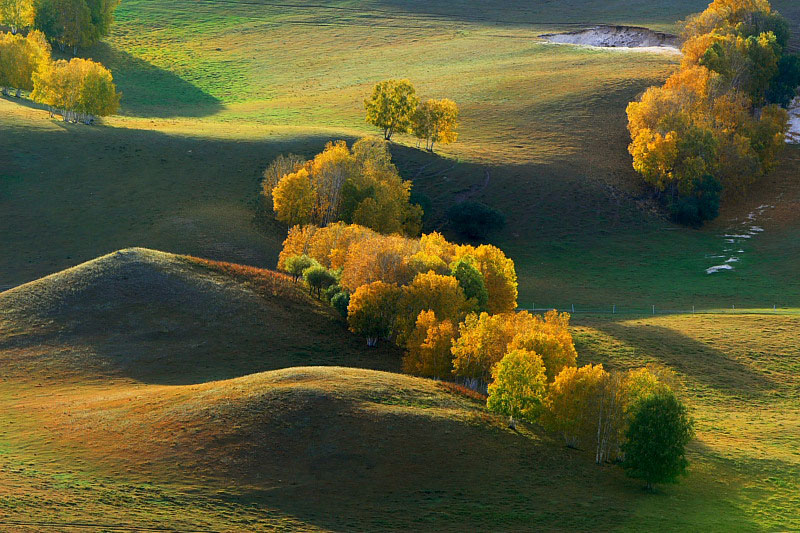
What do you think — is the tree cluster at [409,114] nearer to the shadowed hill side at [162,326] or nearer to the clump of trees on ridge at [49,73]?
the clump of trees on ridge at [49,73]

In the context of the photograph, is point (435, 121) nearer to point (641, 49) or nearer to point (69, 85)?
point (69, 85)

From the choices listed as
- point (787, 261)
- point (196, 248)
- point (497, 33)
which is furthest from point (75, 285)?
point (497, 33)

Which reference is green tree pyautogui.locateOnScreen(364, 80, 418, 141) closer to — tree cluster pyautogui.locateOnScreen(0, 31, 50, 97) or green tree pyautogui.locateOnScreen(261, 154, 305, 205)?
green tree pyautogui.locateOnScreen(261, 154, 305, 205)

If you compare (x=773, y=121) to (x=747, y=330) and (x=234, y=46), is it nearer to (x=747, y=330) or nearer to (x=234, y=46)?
(x=747, y=330)

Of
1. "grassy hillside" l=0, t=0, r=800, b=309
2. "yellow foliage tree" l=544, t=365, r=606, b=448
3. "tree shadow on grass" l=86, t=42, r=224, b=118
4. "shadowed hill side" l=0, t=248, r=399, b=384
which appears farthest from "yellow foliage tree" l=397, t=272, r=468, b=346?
"tree shadow on grass" l=86, t=42, r=224, b=118

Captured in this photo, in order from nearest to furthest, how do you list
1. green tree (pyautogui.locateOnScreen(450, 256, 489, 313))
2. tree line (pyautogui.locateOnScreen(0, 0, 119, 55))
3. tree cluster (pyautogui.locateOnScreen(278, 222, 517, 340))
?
tree cluster (pyautogui.locateOnScreen(278, 222, 517, 340)) < green tree (pyautogui.locateOnScreen(450, 256, 489, 313)) < tree line (pyautogui.locateOnScreen(0, 0, 119, 55))

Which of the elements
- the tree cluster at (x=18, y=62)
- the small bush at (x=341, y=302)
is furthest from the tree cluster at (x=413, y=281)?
the tree cluster at (x=18, y=62)

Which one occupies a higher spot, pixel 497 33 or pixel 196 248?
pixel 497 33
